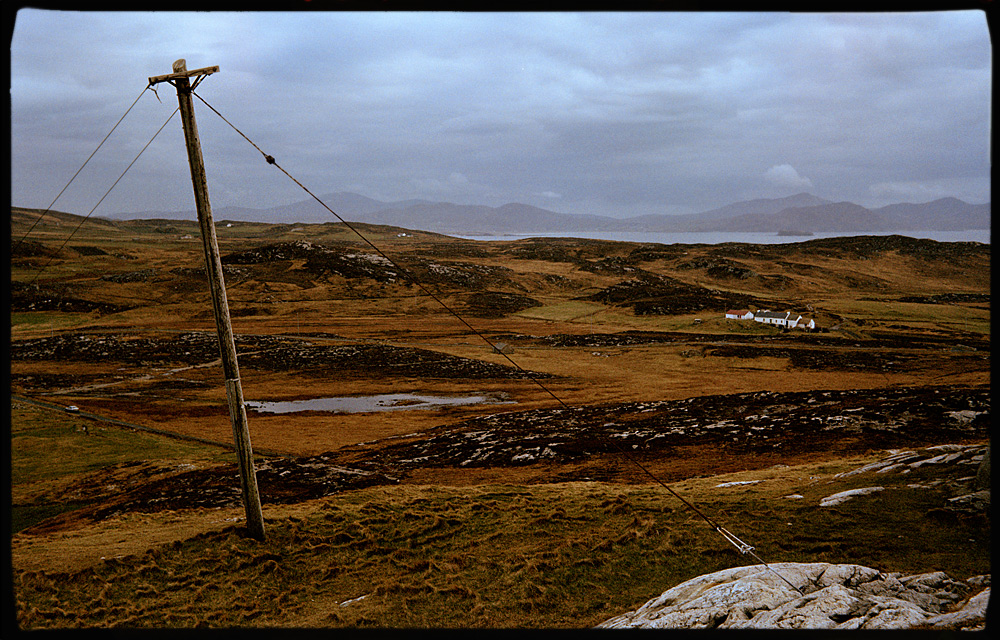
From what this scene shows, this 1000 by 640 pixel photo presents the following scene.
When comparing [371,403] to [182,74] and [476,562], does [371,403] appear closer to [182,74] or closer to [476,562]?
[476,562]

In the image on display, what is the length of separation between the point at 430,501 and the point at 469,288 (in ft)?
225

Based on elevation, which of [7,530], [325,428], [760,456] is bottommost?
[325,428]

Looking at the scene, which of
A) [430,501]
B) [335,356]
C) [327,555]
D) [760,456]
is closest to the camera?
[327,555]

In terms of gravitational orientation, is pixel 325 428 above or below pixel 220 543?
below

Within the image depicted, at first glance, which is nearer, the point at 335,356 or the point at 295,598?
the point at 295,598

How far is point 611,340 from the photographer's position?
4741cm

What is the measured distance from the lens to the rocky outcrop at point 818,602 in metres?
4.72

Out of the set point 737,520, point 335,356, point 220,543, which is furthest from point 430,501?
point 335,356

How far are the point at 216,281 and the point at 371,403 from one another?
20914 millimetres

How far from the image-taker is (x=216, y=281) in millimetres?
9133

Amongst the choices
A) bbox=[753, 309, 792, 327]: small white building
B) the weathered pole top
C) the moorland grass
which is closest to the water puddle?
the moorland grass

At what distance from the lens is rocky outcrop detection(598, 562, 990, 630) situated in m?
4.72

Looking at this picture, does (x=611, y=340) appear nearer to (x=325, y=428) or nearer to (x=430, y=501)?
(x=325, y=428)

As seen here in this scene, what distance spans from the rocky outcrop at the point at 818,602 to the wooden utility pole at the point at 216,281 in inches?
264
